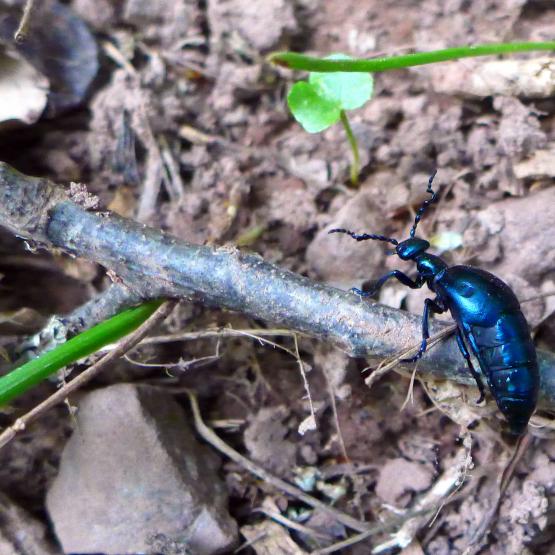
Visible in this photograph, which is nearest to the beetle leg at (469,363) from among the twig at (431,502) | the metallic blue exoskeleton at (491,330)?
the metallic blue exoskeleton at (491,330)

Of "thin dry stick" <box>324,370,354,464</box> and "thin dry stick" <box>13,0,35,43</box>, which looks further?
"thin dry stick" <box>13,0,35,43</box>

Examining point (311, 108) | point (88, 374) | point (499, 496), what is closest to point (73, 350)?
point (88, 374)

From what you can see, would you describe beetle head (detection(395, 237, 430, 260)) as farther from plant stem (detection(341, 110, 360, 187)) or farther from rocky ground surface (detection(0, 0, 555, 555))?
plant stem (detection(341, 110, 360, 187))

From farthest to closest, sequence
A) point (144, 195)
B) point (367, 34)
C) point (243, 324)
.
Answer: point (367, 34) → point (144, 195) → point (243, 324)

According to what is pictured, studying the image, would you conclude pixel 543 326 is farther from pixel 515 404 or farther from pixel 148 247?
pixel 148 247

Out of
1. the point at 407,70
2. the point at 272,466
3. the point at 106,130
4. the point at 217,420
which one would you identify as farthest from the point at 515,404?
the point at 106,130

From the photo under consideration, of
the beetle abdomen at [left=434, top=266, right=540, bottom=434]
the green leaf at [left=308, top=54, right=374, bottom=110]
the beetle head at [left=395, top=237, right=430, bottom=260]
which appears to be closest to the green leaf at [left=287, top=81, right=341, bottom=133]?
the green leaf at [left=308, top=54, right=374, bottom=110]
